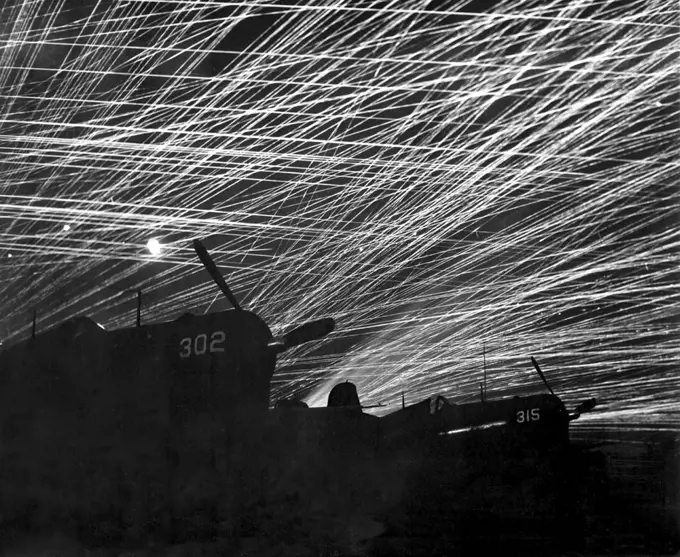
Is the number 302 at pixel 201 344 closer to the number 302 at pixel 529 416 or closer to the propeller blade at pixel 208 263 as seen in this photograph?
the propeller blade at pixel 208 263

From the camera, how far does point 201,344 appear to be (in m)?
14.5

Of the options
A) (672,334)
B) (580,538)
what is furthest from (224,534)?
(672,334)

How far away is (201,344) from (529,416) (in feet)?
47.4

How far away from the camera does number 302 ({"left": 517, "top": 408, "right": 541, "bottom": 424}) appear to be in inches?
993

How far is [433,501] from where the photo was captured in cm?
2286

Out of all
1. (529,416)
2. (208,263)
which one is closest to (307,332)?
(208,263)

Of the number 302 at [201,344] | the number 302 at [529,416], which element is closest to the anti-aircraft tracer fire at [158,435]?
the number 302 at [201,344]

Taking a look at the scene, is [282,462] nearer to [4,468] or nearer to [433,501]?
[4,468]

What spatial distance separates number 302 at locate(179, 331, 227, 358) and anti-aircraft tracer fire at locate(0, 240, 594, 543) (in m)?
0.02

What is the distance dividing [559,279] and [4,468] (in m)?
14.9

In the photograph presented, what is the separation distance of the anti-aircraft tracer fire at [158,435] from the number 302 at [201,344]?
20 mm

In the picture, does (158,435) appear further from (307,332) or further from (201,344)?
(307,332)

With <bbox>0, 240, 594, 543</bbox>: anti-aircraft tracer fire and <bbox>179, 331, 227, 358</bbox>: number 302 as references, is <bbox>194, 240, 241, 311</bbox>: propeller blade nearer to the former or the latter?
<bbox>0, 240, 594, 543</bbox>: anti-aircraft tracer fire

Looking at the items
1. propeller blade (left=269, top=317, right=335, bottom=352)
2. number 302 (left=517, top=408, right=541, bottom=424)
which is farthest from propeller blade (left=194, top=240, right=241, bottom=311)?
number 302 (left=517, top=408, right=541, bottom=424)
